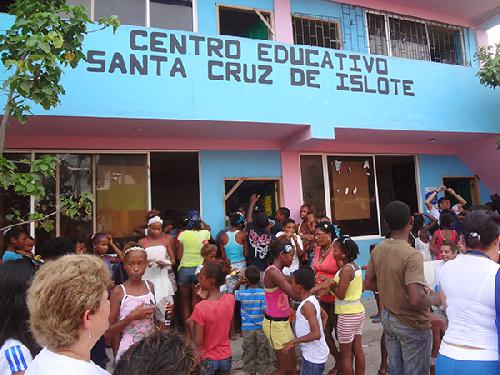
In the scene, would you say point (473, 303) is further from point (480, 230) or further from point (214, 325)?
point (214, 325)

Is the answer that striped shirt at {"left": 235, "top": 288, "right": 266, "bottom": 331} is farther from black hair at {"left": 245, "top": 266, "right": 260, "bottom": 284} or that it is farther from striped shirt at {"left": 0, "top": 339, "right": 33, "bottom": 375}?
striped shirt at {"left": 0, "top": 339, "right": 33, "bottom": 375}

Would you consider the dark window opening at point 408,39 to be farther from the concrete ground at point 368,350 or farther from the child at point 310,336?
the child at point 310,336

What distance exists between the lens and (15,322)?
1.85 m

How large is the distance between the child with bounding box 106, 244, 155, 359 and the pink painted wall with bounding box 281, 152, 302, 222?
15.1 feet

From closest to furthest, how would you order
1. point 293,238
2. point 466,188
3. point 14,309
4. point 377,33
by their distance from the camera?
point 14,309 < point 293,238 < point 377,33 < point 466,188

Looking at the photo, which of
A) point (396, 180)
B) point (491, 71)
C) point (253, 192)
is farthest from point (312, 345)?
point (491, 71)

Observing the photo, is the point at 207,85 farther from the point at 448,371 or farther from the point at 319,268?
the point at 448,371

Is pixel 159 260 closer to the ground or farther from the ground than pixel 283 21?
closer to the ground

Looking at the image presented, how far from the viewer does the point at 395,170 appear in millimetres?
9211

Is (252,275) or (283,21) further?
(283,21)

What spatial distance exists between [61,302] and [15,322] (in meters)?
0.67

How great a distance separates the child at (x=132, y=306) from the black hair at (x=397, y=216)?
1903 mm

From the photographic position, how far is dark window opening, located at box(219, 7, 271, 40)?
7738 mm

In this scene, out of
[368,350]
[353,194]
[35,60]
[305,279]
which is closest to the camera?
[35,60]
